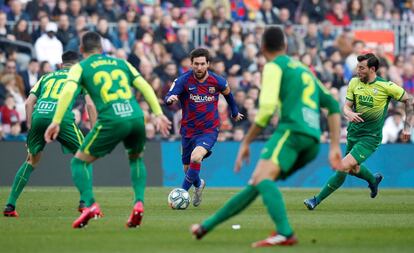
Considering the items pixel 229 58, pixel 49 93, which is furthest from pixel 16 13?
pixel 49 93

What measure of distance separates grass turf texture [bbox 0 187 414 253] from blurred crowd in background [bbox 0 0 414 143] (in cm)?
617

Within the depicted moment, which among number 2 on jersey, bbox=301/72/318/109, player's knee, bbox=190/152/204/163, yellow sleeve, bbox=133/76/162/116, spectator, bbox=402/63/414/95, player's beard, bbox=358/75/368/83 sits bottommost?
spectator, bbox=402/63/414/95

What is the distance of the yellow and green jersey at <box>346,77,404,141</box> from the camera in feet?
58.7

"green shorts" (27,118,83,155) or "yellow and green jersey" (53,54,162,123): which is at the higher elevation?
"yellow and green jersey" (53,54,162,123)

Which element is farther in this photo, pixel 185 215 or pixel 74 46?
pixel 74 46

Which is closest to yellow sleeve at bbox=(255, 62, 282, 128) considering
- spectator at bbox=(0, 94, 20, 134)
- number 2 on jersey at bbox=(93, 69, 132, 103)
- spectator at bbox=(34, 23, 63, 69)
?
number 2 on jersey at bbox=(93, 69, 132, 103)

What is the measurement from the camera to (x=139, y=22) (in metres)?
28.7

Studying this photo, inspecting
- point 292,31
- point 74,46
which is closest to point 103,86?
point 74,46

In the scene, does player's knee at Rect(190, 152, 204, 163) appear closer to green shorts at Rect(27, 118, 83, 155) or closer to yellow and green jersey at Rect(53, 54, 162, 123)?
green shorts at Rect(27, 118, 83, 155)

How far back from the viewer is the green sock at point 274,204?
11.2 metres

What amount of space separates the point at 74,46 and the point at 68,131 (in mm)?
10332

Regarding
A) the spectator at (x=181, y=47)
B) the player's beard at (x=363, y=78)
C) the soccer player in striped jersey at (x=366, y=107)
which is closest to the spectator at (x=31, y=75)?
the spectator at (x=181, y=47)

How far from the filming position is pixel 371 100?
1791cm

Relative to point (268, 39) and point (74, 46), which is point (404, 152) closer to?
point (74, 46)
